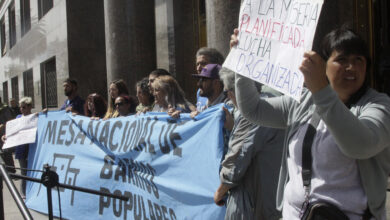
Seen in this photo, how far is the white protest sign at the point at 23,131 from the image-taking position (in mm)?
5941

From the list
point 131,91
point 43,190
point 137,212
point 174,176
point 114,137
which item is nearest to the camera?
point 174,176

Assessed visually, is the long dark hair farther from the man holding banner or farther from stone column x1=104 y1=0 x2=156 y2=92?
stone column x1=104 y1=0 x2=156 y2=92

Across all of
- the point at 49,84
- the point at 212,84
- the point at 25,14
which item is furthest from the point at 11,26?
the point at 212,84

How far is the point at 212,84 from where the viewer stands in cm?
355

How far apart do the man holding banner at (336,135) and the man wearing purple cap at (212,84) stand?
5.83ft

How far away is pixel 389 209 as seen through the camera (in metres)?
4.04

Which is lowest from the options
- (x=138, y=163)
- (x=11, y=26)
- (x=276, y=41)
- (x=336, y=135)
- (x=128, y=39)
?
(x=138, y=163)

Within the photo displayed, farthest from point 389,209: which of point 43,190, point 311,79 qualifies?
point 43,190

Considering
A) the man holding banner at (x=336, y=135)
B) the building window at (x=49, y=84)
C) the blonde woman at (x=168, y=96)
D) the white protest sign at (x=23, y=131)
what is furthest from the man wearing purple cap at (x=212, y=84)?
the building window at (x=49, y=84)

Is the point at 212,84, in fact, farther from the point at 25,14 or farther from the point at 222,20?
the point at 25,14

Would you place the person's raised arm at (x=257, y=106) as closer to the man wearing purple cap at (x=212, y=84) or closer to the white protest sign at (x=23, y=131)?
the man wearing purple cap at (x=212, y=84)

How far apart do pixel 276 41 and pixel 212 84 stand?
176 cm

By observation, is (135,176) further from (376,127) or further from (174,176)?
(376,127)

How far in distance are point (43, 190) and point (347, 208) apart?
5.01 m
